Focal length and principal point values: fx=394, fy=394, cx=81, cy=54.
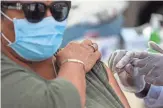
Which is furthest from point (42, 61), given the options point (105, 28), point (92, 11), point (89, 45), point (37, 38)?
point (105, 28)

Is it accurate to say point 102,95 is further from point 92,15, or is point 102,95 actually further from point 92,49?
point 92,15

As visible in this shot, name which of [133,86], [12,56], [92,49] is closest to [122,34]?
[133,86]

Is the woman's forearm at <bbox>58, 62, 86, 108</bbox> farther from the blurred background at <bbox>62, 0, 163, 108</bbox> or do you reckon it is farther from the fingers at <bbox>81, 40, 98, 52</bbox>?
the blurred background at <bbox>62, 0, 163, 108</bbox>

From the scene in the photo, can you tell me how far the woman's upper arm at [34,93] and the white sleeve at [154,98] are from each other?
57 centimetres

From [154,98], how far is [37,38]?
0.65m

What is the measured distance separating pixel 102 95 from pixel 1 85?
0.41 m

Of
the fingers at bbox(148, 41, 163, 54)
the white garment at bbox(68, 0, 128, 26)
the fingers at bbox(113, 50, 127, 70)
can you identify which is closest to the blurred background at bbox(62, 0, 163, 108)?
the white garment at bbox(68, 0, 128, 26)

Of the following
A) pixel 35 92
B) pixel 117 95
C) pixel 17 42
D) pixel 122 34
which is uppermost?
pixel 17 42

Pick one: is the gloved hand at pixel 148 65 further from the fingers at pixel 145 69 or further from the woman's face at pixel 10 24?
the woman's face at pixel 10 24

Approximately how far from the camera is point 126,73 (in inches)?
67.5

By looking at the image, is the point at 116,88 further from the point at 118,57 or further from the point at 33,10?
the point at 33,10

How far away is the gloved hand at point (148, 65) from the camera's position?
1645 millimetres

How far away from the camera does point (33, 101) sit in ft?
3.92

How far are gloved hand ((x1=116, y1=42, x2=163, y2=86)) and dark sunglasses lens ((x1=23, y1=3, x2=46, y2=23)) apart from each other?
48cm
